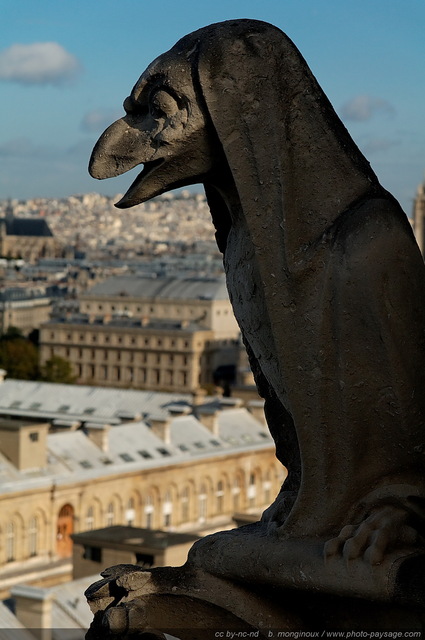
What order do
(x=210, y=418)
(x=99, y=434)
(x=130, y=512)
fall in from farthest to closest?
(x=210, y=418)
(x=130, y=512)
(x=99, y=434)

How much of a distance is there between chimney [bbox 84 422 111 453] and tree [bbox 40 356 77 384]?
53.2m

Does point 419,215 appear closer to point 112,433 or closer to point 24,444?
point 112,433

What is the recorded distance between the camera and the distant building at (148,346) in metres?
115

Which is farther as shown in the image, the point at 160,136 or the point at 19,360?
the point at 19,360

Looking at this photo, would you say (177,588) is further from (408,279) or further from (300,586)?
(408,279)

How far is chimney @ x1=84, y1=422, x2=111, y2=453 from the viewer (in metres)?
45.7

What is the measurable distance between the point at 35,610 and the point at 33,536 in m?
17.5

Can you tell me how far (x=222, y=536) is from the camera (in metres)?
5.35

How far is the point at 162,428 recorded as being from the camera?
162 ft

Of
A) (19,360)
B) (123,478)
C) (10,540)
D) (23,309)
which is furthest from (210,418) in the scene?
(23,309)

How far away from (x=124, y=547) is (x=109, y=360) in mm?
90612

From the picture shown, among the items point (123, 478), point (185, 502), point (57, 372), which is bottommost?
point (185, 502)

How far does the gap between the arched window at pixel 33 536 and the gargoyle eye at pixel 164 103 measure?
3730cm

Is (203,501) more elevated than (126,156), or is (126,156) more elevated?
(126,156)
